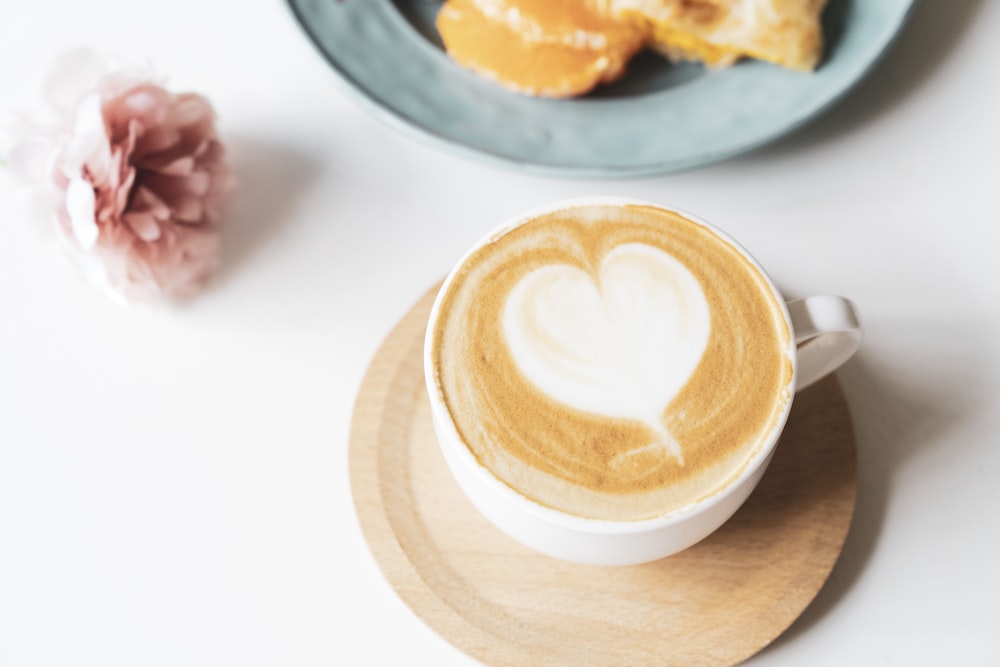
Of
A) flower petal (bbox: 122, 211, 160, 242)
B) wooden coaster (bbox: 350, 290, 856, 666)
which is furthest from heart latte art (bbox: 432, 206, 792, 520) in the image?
flower petal (bbox: 122, 211, 160, 242)

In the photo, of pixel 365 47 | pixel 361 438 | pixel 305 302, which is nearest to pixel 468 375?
pixel 361 438

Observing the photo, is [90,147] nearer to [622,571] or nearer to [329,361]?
[329,361]

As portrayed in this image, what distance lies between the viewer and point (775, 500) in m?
0.65

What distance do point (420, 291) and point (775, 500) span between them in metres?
0.34

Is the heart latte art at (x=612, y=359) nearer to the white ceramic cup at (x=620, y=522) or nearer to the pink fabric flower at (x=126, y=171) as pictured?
the white ceramic cup at (x=620, y=522)

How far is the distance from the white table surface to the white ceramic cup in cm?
14

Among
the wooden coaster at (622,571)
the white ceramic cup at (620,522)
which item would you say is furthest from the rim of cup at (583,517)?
the wooden coaster at (622,571)

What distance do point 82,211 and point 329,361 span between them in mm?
220

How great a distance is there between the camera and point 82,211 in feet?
2.32

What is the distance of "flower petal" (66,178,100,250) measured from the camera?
0.71m

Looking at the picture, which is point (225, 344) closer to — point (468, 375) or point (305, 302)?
point (305, 302)

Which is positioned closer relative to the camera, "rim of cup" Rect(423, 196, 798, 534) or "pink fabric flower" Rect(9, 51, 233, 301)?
"rim of cup" Rect(423, 196, 798, 534)

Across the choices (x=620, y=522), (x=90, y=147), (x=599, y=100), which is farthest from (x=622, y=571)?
(x=90, y=147)

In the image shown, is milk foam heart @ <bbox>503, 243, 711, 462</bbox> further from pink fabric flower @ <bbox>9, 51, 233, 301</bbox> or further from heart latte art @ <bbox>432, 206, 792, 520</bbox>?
pink fabric flower @ <bbox>9, 51, 233, 301</bbox>
